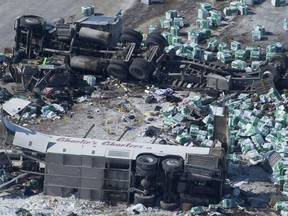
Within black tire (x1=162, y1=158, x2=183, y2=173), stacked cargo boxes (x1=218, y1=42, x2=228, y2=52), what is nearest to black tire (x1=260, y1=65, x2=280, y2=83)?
stacked cargo boxes (x1=218, y1=42, x2=228, y2=52)

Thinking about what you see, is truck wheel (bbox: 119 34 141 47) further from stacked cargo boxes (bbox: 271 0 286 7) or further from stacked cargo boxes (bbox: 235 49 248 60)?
stacked cargo boxes (bbox: 271 0 286 7)

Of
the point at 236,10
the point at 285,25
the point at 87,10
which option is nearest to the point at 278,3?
the point at 236,10

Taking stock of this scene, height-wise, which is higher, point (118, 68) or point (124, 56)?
point (124, 56)

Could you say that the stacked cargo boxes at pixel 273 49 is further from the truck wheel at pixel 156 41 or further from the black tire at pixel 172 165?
the black tire at pixel 172 165

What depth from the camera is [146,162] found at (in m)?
35.2

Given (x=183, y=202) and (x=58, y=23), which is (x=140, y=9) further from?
(x=183, y=202)

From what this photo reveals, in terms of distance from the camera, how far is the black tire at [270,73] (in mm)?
43594

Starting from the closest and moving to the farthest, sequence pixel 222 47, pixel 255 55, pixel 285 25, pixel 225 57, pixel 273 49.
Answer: pixel 225 57 → pixel 255 55 → pixel 273 49 → pixel 222 47 → pixel 285 25

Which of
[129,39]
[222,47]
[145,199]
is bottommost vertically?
[145,199]

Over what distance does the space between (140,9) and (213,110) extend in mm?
14306

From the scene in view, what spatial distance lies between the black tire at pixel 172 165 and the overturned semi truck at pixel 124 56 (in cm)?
922

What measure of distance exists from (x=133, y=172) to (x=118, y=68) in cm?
971

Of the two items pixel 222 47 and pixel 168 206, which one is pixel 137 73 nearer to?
pixel 222 47

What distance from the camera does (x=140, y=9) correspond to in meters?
54.8
